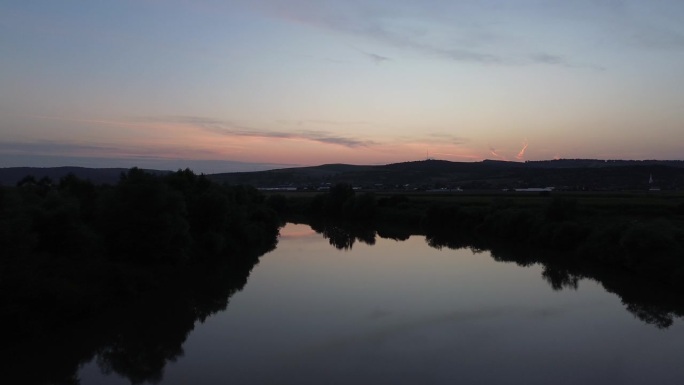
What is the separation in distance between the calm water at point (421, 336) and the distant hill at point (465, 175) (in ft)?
155

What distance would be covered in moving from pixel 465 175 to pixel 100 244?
10925 centimetres

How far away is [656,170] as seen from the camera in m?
84.4

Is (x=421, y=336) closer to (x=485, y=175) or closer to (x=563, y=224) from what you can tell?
(x=563, y=224)

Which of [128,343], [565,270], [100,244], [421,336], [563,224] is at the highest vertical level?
[100,244]

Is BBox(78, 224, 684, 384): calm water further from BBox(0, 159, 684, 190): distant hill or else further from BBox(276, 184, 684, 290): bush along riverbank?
BBox(0, 159, 684, 190): distant hill

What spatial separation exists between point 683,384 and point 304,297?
11932 mm

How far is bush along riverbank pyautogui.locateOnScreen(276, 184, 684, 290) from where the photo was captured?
75.7 feet

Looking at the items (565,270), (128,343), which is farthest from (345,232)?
(128,343)

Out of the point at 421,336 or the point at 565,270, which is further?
the point at 565,270

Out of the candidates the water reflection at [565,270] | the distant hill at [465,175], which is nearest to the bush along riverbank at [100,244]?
the water reflection at [565,270]

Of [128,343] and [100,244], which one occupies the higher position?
[100,244]

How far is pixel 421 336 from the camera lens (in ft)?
48.8

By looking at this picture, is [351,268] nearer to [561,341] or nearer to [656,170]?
[561,341]


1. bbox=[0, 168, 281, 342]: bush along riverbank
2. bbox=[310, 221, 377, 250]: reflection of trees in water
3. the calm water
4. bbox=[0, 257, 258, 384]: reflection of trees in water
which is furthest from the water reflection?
bbox=[0, 257, 258, 384]: reflection of trees in water
